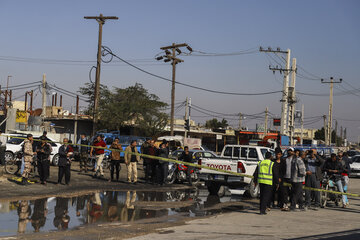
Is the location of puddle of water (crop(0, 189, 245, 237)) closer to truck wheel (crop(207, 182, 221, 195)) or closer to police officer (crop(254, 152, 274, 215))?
A: truck wheel (crop(207, 182, 221, 195))

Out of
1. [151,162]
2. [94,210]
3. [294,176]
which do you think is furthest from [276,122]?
[94,210]

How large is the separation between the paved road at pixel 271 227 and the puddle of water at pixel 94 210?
1.10m

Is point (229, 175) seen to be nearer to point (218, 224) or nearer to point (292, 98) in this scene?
point (218, 224)

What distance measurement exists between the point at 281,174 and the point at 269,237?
463 cm

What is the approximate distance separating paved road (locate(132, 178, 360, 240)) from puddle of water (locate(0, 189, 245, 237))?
1.10 metres

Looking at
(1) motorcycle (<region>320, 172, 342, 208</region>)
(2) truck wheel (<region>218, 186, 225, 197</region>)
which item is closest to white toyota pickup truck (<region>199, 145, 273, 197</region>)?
(2) truck wheel (<region>218, 186, 225, 197</region>)

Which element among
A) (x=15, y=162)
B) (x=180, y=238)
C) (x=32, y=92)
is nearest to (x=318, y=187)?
(x=180, y=238)

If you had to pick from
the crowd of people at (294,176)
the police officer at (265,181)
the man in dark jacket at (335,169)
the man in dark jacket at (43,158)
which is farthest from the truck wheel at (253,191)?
the man in dark jacket at (43,158)

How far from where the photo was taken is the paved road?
9.43 metres

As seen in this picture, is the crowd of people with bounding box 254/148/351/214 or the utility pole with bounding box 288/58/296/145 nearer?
the crowd of people with bounding box 254/148/351/214

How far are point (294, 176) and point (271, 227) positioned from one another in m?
3.59

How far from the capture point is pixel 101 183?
18.8 m

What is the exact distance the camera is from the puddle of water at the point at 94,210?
10.0 metres

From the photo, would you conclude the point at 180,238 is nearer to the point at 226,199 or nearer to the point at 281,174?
the point at 281,174
